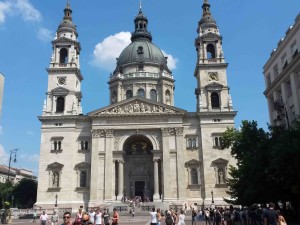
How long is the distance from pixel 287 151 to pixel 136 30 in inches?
2301

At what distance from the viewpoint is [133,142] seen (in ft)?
186

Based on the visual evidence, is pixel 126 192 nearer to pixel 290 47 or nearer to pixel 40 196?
pixel 40 196

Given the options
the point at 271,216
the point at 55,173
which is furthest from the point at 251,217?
the point at 55,173

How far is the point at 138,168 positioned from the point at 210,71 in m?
19.0

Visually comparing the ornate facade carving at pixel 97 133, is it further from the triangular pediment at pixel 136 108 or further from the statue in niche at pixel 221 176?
the statue in niche at pixel 221 176

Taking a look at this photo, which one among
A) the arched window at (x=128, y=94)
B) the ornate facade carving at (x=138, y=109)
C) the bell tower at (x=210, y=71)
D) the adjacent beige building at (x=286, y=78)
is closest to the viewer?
the adjacent beige building at (x=286, y=78)

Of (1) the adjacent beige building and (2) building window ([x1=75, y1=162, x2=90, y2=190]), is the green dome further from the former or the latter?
(1) the adjacent beige building

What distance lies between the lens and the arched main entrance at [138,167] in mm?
54844

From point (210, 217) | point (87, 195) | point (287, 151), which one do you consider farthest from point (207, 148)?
point (287, 151)

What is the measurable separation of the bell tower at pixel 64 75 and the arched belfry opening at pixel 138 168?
33.9ft

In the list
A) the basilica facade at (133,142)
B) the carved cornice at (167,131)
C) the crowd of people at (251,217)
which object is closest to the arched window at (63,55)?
the basilica facade at (133,142)

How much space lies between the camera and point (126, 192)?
54.7 meters

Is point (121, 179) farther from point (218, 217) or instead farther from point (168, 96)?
point (218, 217)

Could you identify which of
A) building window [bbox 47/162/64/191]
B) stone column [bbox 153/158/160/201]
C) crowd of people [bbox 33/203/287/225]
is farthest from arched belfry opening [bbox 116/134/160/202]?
crowd of people [bbox 33/203/287/225]
